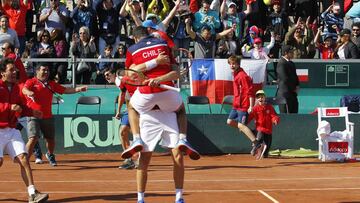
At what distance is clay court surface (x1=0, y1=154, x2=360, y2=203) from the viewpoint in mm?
14258

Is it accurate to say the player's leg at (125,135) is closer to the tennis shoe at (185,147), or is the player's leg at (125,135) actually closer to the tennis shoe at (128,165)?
the tennis shoe at (128,165)

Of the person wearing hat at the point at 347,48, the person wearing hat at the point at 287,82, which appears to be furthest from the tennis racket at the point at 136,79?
the person wearing hat at the point at 347,48

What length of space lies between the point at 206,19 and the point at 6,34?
16.6 ft

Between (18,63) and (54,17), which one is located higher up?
(54,17)

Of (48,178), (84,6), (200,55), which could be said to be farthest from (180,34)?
(48,178)

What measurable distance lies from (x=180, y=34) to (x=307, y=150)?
474 cm

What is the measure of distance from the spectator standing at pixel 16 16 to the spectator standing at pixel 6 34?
0.93 metres

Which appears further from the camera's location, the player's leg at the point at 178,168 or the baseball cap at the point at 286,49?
the baseball cap at the point at 286,49

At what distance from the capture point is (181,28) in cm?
2420

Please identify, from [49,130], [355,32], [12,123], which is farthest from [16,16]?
[12,123]

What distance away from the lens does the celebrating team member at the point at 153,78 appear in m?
12.4

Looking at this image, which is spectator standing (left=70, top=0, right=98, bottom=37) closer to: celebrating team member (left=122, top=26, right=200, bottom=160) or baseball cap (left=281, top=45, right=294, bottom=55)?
baseball cap (left=281, top=45, right=294, bottom=55)

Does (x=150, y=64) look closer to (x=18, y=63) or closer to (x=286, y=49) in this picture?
(x=18, y=63)

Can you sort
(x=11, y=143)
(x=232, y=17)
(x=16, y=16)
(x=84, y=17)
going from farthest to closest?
1. (x=232, y=17)
2. (x=84, y=17)
3. (x=16, y=16)
4. (x=11, y=143)
